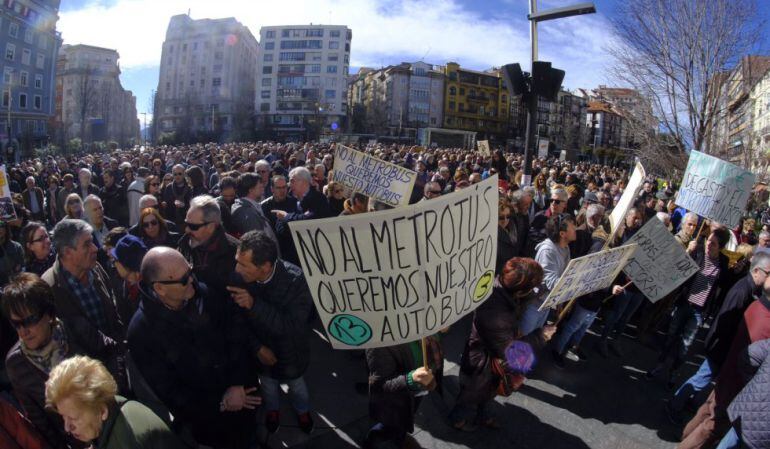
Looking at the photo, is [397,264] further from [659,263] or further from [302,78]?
[302,78]

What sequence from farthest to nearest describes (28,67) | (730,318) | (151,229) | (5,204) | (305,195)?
1. (28,67)
2. (305,195)
3. (5,204)
4. (151,229)
5. (730,318)

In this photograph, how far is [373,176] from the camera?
6.36 meters

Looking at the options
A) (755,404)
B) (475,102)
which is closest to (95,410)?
(755,404)

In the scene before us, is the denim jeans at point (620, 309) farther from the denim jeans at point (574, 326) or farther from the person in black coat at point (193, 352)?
the person in black coat at point (193, 352)

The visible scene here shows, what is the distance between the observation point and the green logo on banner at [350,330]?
2.70 metres

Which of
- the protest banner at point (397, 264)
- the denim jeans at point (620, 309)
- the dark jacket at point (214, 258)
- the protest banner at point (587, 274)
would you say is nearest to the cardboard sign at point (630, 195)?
the protest banner at point (587, 274)

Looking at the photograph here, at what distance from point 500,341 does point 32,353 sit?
302 centimetres

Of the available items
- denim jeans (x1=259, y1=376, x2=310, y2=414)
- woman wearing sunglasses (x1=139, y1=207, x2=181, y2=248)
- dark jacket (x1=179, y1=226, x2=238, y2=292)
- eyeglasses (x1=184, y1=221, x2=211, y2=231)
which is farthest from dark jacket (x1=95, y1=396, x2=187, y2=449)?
woman wearing sunglasses (x1=139, y1=207, x2=181, y2=248)

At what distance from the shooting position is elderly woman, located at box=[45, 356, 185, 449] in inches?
76.2

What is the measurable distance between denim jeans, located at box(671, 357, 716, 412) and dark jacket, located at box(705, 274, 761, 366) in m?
0.12

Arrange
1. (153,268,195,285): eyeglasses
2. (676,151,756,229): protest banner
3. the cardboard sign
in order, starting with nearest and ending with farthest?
(153,268,195,285): eyeglasses < the cardboard sign < (676,151,756,229): protest banner

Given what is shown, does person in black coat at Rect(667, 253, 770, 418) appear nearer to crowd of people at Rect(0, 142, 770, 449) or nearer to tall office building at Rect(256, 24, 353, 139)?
crowd of people at Rect(0, 142, 770, 449)

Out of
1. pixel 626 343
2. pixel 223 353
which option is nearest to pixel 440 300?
pixel 223 353

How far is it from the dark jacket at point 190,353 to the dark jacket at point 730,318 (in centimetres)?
379
